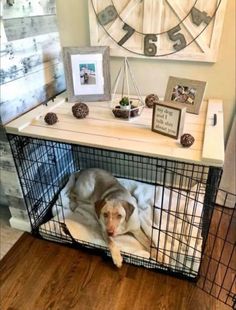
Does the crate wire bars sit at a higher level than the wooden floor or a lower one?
higher

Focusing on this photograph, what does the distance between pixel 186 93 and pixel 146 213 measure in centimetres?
80

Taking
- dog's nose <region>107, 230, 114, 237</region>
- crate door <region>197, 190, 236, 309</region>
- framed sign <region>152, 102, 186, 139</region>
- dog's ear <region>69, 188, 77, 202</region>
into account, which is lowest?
crate door <region>197, 190, 236, 309</region>

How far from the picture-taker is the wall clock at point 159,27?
58.8 inches

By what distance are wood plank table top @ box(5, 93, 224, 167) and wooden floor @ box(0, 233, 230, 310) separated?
2.48ft

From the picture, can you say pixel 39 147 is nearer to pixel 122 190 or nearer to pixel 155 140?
pixel 122 190

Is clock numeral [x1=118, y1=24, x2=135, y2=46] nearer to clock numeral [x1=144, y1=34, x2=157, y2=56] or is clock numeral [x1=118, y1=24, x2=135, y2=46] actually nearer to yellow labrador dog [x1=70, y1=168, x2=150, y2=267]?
clock numeral [x1=144, y1=34, x2=157, y2=56]

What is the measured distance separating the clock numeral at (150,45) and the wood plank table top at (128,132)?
0.36m

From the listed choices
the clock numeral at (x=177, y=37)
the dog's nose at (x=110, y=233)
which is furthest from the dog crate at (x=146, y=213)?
the clock numeral at (x=177, y=37)

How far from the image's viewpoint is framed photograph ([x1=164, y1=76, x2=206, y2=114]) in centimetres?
144

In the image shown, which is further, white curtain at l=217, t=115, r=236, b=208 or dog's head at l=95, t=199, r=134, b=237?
white curtain at l=217, t=115, r=236, b=208

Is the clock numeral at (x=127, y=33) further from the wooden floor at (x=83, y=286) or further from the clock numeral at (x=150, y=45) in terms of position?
the wooden floor at (x=83, y=286)

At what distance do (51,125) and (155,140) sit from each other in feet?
1.84

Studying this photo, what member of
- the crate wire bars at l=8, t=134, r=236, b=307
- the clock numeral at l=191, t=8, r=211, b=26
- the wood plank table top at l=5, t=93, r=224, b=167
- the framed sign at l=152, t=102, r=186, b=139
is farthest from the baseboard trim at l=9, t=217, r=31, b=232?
the clock numeral at l=191, t=8, r=211, b=26

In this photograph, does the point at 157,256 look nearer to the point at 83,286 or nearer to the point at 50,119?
the point at 83,286
